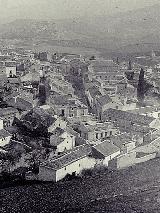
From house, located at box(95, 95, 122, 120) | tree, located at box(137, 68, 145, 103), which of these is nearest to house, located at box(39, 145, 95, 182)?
house, located at box(95, 95, 122, 120)

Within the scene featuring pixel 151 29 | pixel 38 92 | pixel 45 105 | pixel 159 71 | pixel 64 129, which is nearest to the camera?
pixel 64 129

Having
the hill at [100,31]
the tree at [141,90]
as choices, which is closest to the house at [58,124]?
the tree at [141,90]

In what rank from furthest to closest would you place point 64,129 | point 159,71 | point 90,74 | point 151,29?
point 151,29
point 159,71
point 90,74
point 64,129

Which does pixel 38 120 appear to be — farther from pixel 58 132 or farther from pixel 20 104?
pixel 20 104

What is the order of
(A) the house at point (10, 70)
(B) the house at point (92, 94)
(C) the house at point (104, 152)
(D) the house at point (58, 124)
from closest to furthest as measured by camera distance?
1. (C) the house at point (104, 152)
2. (D) the house at point (58, 124)
3. (B) the house at point (92, 94)
4. (A) the house at point (10, 70)

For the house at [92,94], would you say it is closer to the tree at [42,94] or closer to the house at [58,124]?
the tree at [42,94]

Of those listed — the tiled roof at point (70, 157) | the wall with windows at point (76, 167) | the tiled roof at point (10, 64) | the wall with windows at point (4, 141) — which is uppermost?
the tiled roof at point (10, 64)

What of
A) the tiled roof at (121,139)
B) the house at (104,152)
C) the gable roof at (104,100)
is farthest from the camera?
the gable roof at (104,100)

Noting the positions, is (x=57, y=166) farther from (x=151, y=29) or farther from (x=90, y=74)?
(x=151, y=29)

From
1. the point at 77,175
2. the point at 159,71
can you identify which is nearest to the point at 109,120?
the point at 77,175
